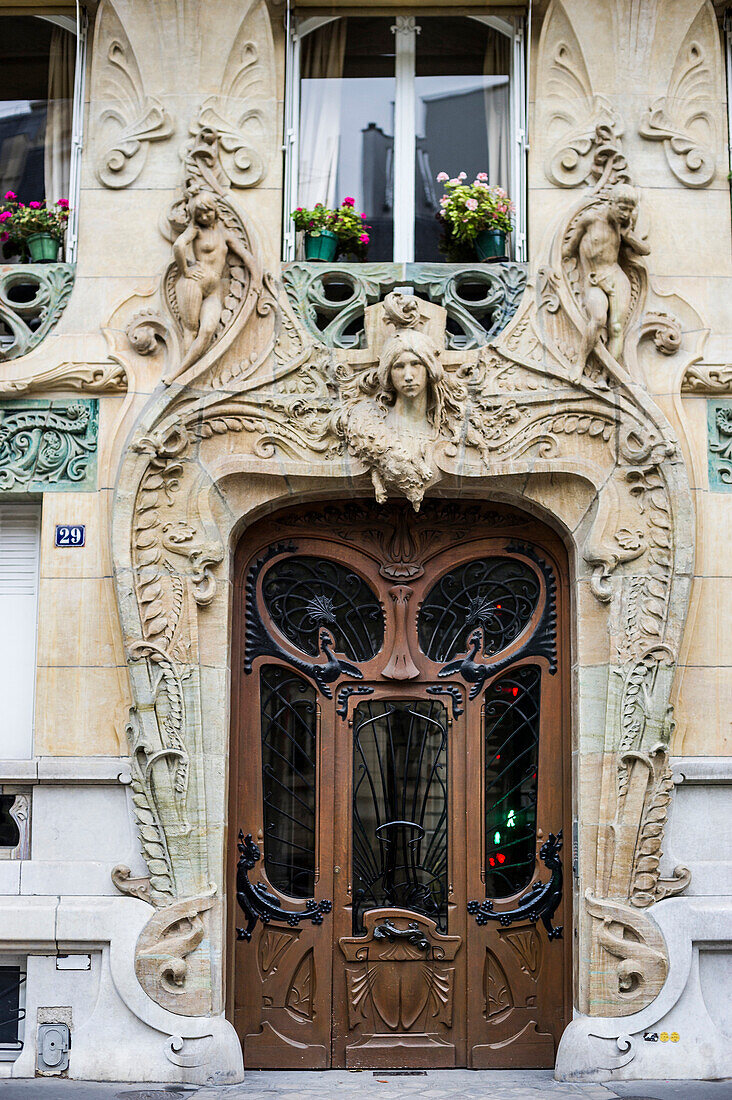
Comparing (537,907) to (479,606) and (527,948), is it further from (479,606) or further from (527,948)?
(479,606)

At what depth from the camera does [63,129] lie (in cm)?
931

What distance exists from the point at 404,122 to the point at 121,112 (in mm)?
1970

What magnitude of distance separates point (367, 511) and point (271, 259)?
5.94ft

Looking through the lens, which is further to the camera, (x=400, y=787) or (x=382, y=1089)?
(x=400, y=787)

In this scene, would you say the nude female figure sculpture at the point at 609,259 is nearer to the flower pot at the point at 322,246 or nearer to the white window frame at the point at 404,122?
the white window frame at the point at 404,122

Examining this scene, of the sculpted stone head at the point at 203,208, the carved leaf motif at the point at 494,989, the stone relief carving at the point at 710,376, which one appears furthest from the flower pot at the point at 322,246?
the carved leaf motif at the point at 494,989

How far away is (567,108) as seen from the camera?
8984 mm

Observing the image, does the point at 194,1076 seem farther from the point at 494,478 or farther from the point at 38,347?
the point at 38,347

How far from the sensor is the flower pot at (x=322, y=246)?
886cm

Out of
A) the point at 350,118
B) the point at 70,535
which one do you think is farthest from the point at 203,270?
the point at 70,535

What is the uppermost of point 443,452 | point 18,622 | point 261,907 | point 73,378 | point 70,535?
point 73,378

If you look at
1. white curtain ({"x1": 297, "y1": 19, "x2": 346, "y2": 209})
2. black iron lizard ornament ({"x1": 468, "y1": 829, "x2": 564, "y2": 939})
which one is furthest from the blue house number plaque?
black iron lizard ornament ({"x1": 468, "y1": 829, "x2": 564, "y2": 939})

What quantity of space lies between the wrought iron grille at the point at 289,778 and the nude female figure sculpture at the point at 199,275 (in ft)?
7.24

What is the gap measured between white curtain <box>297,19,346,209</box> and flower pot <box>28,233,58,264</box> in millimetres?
1741
